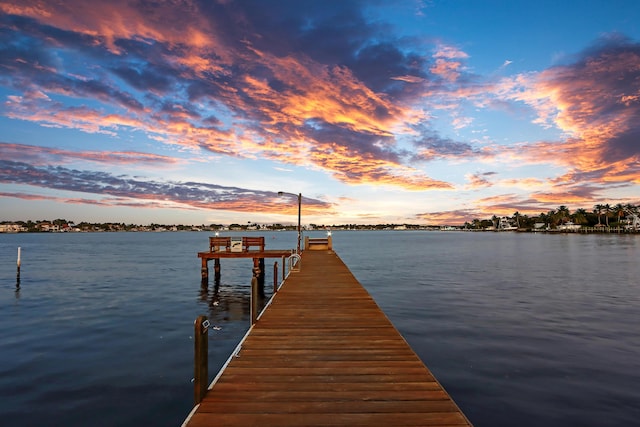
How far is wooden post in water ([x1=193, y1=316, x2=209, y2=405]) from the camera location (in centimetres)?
554

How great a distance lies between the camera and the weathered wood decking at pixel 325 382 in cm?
512

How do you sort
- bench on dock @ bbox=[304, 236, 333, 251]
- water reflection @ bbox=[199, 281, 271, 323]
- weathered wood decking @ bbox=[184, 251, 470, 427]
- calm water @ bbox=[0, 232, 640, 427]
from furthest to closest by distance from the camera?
1. bench on dock @ bbox=[304, 236, 333, 251]
2. water reflection @ bbox=[199, 281, 271, 323]
3. calm water @ bbox=[0, 232, 640, 427]
4. weathered wood decking @ bbox=[184, 251, 470, 427]

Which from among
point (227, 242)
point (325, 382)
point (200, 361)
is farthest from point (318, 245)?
point (200, 361)

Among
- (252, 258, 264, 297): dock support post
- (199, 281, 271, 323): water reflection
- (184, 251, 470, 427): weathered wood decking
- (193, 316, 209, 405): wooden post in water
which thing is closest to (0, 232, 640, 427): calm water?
(199, 281, 271, 323): water reflection

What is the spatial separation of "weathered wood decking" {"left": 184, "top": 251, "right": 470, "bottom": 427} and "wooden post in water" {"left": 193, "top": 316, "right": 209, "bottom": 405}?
0.49ft

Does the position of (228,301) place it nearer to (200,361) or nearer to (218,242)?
(218,242)

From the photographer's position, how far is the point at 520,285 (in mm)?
31969

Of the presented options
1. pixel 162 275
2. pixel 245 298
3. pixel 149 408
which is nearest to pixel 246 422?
pixel 149 408

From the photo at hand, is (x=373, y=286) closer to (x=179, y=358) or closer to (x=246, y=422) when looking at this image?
(x=179, y=358)

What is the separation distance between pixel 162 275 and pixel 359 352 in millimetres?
36570

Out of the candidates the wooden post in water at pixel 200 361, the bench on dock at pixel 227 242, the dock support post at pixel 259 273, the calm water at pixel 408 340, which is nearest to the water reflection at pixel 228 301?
the calm water at pixel 408 340

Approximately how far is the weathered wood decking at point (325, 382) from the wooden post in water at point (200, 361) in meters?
0.15

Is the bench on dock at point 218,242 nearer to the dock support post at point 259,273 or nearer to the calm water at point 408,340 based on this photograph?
the dock support post at point 259,273

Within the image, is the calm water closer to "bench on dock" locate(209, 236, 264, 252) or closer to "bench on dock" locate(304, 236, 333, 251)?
"bench on dock" locate(209, 236, 264, 252)
